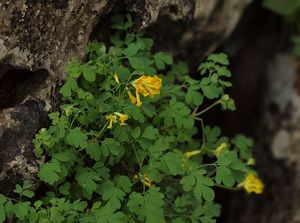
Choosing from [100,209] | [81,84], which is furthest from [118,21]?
[100,209]

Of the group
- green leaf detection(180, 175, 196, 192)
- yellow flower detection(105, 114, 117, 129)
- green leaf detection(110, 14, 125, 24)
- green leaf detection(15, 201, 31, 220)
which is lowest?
green leaf detection(180, 175, 196, 192)

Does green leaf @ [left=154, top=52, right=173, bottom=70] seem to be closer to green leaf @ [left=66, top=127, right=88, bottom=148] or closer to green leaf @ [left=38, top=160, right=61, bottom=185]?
green leaf @ [left=66, top=127, right=88, bottom=148]

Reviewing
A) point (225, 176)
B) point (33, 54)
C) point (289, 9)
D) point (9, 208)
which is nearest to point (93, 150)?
point (9, 208)

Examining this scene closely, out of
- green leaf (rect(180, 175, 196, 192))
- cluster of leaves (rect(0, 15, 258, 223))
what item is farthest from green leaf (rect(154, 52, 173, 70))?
green leaf (rect(180, 175, 196, 192))

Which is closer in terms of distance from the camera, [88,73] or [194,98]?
[88,73]

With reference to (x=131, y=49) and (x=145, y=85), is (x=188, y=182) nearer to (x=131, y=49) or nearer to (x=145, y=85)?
(x=145, y=85)

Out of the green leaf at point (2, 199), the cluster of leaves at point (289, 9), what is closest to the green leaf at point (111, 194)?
the green leaf at point (2, 199)

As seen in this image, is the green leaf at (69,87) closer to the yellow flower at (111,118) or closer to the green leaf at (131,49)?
the yellow flower at (111,118)
